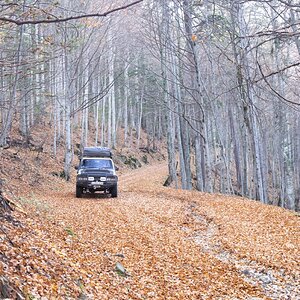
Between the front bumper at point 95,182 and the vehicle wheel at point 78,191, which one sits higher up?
the front bumper at point 95,182

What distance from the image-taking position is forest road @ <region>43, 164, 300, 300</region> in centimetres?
698

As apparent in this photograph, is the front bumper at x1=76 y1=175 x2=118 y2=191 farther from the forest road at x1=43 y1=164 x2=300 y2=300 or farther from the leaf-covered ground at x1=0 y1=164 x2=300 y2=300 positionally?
the leaf-covered ground at x1=0 y1=164 x2=300 y2=300

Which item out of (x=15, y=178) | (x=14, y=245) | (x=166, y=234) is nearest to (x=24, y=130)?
(x=15, y=178)

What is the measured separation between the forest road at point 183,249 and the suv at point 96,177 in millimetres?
1730

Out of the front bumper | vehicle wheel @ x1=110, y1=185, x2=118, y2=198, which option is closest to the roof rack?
the front bumper

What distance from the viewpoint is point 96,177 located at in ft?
57.5

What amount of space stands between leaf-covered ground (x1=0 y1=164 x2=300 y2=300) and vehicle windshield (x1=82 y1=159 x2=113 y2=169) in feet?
13.5

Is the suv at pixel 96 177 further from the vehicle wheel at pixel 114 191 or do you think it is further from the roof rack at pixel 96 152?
the roof rack at pixel 96 152

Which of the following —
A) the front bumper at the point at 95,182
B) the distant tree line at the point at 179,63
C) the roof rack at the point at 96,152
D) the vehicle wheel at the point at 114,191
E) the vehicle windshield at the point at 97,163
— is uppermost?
the distant tree line at the point at 179,63

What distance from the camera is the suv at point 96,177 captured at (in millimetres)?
17375

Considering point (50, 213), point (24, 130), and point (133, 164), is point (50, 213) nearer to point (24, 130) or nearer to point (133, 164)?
point (24, 130)

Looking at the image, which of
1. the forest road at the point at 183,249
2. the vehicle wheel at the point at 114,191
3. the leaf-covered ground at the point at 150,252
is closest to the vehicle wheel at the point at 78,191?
the vehicle wheel at the point at 114,191

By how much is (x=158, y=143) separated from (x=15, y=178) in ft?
125

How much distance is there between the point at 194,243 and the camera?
10266 millimetres
